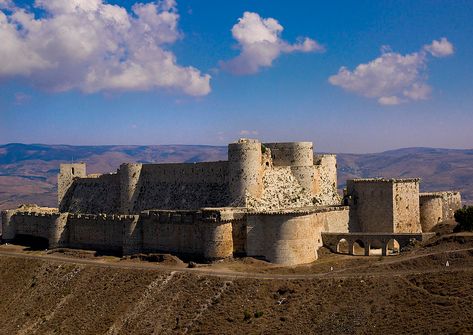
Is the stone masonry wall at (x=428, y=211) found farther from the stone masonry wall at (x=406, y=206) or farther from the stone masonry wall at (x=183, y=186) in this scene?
the stone masonry wall at (x=183, y=186)

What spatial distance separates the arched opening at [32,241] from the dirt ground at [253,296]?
15040 millimetres

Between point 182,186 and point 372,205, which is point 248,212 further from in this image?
point 182,186

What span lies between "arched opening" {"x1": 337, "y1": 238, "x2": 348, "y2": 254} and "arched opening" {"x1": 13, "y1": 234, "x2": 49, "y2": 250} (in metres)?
46.6

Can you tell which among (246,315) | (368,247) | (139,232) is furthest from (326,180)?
(246,315)

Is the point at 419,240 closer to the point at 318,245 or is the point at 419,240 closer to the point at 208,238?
the point at 318,245

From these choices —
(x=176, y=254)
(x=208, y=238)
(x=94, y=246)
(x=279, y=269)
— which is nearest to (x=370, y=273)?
(x=279, y=269)

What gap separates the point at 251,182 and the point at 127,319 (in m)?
25.9

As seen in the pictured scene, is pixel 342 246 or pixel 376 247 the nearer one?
pixel 342 246

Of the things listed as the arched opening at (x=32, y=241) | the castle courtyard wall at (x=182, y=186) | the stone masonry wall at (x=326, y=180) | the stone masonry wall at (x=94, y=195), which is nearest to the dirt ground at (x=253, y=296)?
the castle courtyard wall at (x=182, y=186)

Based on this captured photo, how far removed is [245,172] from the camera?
3115 inches

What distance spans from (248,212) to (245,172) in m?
9.28

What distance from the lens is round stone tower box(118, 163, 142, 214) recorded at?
94.0 m

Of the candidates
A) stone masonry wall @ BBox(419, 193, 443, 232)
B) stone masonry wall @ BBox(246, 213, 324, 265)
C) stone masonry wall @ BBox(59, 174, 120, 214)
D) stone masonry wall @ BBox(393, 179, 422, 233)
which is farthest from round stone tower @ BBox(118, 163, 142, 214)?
stone masonry wall @ BBox(419, 193, 443, 232)

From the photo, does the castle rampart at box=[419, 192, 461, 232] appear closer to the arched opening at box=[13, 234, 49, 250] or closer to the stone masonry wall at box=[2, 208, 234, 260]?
the stone masonry wall at box=[2, 208, 234, 260]
